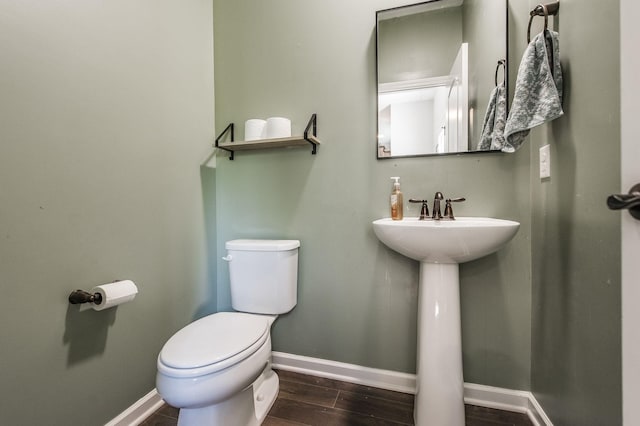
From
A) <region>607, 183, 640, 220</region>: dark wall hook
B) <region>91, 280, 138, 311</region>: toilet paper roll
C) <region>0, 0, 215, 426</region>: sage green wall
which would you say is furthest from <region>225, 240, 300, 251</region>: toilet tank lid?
<region>607, 183, 640, 220</region>: dark wall hook

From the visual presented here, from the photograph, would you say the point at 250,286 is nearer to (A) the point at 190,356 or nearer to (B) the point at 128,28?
(A) the point at 190,356

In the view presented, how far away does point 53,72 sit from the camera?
836 millimetres

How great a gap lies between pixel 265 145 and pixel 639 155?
53.1 inches

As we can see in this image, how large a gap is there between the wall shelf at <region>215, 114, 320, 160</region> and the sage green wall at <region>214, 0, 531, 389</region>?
0.05m

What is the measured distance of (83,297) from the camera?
2.84 ft

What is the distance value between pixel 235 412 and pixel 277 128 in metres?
1.29

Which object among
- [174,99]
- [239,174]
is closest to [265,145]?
[239,174]

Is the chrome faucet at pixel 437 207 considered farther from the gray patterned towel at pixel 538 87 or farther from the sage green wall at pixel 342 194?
the gray patterned towel at pixel 538 87

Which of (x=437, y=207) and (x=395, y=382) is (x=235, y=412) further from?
(x=437, y=207)

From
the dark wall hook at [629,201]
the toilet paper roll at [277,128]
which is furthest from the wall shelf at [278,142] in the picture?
the dark wall hook at [629,201]

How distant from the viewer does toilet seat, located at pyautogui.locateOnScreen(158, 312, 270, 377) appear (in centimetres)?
79

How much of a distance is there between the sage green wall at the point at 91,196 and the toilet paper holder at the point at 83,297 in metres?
0.03

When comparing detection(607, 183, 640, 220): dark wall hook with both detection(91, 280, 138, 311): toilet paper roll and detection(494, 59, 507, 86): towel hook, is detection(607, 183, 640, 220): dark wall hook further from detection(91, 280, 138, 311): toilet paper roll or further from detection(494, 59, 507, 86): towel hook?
detection(91, 280, 138, 311): toilet paper roll

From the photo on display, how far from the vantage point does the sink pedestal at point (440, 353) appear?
38.0 inches
